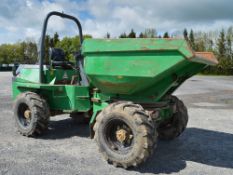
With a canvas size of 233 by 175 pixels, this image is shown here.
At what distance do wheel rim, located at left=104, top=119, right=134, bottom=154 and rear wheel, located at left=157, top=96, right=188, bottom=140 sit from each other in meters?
1.40

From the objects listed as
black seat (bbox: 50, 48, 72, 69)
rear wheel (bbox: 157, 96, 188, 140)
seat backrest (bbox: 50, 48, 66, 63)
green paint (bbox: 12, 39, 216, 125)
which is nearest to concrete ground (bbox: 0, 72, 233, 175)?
rear wheel (bbox: 157, 96, 188, 140)

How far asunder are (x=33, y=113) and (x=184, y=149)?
294cm

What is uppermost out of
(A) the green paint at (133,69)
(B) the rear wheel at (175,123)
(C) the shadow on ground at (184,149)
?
(A) the green paint at (133,69)

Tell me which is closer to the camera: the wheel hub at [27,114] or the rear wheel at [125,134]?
the rear wheel at [125,134]

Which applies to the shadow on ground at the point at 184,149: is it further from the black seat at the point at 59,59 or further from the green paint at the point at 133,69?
the black seat at the point at 59,59

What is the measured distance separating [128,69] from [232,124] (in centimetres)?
469

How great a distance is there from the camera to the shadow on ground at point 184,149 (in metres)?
4.85

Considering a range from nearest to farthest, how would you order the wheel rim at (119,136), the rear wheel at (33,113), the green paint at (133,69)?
the green paint at (133,69)
the wheel rim at (119,136)
the rear wheel at (33,113)

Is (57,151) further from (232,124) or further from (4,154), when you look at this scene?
(232,124)

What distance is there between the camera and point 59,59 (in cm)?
681

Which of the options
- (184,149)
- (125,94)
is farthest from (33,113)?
(184,149)

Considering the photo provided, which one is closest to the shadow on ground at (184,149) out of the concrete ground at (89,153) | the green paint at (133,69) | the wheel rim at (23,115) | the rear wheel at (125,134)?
the concrete ground at (89,153)

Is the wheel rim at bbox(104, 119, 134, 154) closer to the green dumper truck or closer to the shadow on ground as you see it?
the green dumper truck

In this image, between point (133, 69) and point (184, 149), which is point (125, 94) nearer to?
point (133, 69)
